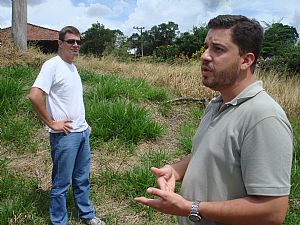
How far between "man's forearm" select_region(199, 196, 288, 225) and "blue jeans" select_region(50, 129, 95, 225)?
2198mm

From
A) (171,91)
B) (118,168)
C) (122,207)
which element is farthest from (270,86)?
(122,207)

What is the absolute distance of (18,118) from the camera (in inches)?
233

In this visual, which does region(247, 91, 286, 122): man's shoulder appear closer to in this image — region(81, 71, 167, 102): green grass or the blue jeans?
the blue jeans

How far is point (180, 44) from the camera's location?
28.3 meters

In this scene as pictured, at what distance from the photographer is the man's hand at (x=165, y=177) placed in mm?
1782

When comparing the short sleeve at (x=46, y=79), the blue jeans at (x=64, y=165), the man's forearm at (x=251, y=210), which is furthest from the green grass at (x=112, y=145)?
the man's forearm at (x=251, y=210)

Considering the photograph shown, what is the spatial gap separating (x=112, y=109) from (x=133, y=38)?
4781 centimetres

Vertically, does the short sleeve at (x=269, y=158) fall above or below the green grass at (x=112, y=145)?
above

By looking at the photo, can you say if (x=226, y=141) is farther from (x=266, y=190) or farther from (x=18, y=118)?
(x=18, y=118)

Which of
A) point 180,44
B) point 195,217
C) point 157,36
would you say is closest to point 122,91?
point 195,217

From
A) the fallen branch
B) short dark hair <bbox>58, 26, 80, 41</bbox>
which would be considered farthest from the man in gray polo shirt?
the fallen branch

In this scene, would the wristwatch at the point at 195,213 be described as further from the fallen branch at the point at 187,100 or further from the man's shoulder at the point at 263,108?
the fallen branch at the point at 187,100

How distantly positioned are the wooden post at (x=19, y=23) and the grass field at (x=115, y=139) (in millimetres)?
1819

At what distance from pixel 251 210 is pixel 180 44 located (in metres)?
27.6
